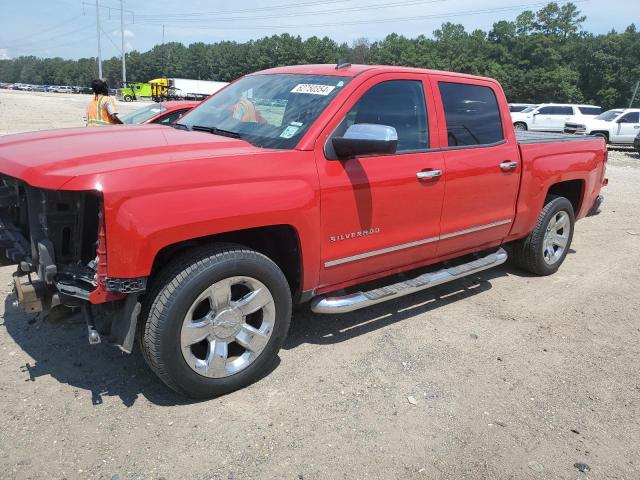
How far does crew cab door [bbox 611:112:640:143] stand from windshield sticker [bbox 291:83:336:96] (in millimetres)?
21141

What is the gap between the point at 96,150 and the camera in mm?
2867

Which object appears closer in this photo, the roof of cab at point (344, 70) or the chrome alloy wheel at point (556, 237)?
the roof of cab at point (344, 70)

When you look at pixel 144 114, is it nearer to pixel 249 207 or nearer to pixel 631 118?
pixel 249 207

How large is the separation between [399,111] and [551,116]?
77.2 ft

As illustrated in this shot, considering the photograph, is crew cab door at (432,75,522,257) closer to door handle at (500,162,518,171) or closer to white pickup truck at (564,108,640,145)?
door handle at (500,162,518,171)

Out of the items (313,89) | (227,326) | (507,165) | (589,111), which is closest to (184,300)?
(227,326)

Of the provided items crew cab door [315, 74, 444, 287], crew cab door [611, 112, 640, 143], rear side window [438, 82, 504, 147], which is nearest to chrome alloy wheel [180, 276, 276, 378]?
crew cab door [315, 74, 444, 287]

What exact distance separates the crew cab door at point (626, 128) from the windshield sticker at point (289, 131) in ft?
70.5

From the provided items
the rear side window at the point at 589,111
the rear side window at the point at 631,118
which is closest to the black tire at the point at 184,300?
the rear side window at the point at 631,118

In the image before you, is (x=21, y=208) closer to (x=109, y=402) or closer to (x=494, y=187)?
(x=109, y=402)

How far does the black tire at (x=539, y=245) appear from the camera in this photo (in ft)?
17.2

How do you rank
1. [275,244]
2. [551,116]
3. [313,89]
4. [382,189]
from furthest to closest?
[551,116] < [313,89] < [382,189] < [275,244]

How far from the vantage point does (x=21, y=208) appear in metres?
3.22

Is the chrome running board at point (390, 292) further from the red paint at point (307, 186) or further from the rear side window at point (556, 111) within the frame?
the rear side window at point (556, 111)
